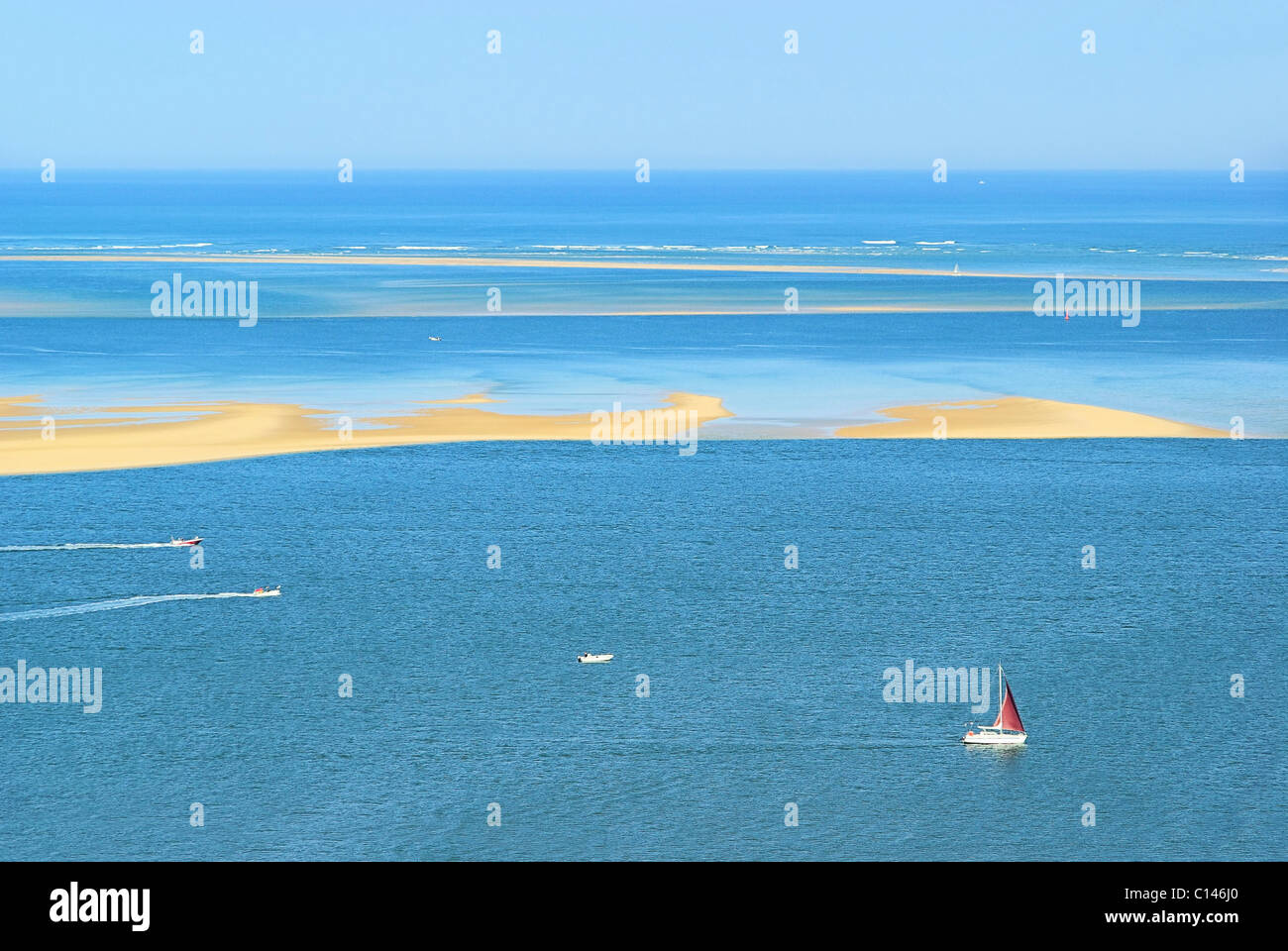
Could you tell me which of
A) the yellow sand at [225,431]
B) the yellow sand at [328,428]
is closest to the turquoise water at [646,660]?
the yellow sand at [225,431]

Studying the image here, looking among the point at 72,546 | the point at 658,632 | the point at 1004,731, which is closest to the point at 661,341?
the point at 72,546

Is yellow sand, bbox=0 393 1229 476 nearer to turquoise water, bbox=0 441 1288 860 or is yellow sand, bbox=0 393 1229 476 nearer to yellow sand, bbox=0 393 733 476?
yellow sand, bbox=0 393 733 476

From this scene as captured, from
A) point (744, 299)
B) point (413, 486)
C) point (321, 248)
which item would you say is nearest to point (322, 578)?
point (413, 486)

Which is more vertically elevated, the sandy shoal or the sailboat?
Answer: the sandy shoal

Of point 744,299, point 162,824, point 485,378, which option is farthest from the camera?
point 744,299

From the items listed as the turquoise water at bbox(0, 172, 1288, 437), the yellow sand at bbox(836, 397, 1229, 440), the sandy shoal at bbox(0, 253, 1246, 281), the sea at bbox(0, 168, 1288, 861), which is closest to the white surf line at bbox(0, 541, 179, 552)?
the sea at bbox(0, 168, 1288, 861)
